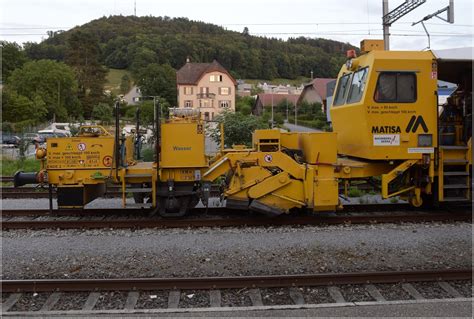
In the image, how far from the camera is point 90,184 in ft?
28.3

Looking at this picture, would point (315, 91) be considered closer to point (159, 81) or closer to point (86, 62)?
point (159, 81)

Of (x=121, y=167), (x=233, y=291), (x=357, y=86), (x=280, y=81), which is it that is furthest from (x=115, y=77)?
(x=233, y=291)

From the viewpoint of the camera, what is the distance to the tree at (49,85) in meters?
66.1

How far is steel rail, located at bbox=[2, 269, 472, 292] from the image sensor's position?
514cm

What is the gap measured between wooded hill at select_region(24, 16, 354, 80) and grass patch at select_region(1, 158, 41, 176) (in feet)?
260

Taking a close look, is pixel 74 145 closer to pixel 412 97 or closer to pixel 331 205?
pixel 331 205

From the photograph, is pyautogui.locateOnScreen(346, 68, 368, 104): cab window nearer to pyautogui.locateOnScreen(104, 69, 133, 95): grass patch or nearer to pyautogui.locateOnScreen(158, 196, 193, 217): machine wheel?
pyautogui.locateOnScreen(158, 196, 193, 217): machine wheel

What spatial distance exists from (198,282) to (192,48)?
106 m

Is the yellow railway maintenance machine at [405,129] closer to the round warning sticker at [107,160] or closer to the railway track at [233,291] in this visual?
the railway track at [233,291]

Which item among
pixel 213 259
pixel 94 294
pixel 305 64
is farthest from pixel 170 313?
pixel 305 64

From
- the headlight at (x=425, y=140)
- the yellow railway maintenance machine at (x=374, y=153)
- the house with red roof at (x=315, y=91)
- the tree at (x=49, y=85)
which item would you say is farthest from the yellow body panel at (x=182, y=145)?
the house with red roof at (x=315, y=91)

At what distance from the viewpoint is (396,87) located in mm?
8727

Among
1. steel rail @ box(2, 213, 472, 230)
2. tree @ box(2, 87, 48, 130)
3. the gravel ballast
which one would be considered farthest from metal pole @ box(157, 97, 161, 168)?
tree @ box(2, 87, 48, 130)

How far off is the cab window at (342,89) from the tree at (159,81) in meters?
74.5
